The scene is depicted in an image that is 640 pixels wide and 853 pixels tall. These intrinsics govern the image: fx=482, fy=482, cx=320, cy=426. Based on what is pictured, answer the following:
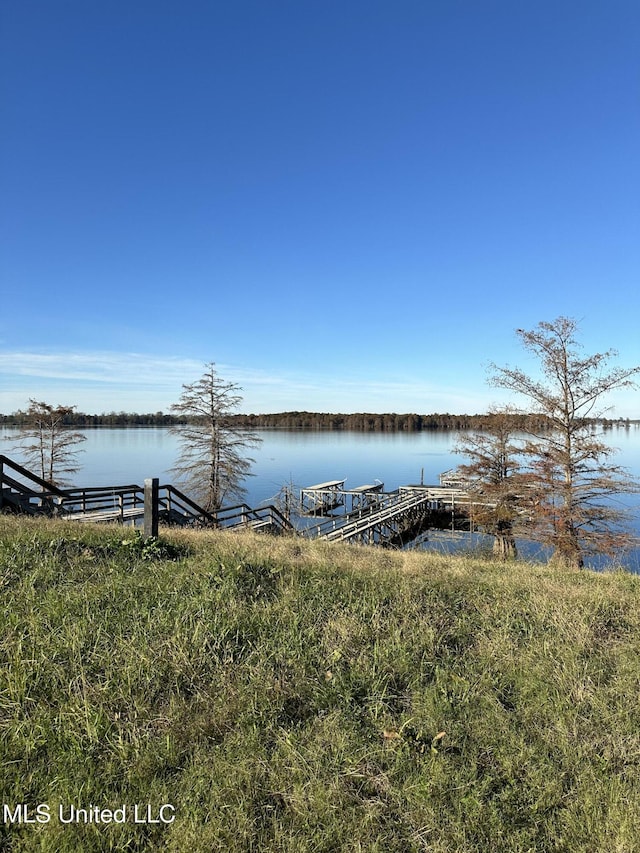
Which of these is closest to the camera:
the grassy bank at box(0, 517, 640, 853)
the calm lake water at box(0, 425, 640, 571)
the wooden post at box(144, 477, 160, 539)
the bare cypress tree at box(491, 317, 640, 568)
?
the grassy bank at box(0, 517, 640, 853)

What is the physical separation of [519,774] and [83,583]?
454 centimetres

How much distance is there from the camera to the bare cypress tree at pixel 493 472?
25.0m

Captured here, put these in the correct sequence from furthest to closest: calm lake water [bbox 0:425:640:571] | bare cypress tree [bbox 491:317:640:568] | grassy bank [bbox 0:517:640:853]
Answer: calm lake water [bbox 0:425:640:571] → bare cypress tree [bbox 491:317:640:568] → grassy bank [bbox 0:517:640:853]

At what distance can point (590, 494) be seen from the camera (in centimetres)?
1977

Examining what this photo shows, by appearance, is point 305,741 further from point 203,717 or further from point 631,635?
point 631,635

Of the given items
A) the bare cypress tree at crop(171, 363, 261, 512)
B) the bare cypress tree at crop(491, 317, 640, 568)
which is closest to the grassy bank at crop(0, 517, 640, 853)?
the bare cypress tree at crop(491, 317, 640, 568)

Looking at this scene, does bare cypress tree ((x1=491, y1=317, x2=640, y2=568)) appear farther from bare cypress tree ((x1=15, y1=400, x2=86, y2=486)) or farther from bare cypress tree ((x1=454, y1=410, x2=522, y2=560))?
bare cypress tree ((x1=15, y1=400, x2=86, y2=486))

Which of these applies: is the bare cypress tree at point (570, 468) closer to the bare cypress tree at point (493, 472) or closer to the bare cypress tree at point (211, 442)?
the bare cypress tree at point (493, 472)

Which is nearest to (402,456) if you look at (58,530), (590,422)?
(590,422)

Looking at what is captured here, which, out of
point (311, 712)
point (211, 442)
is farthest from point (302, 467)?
point (311, 712)

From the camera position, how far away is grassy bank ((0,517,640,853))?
2.72 m

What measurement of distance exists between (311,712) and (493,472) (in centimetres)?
2724

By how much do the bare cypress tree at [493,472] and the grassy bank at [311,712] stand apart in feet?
65.6

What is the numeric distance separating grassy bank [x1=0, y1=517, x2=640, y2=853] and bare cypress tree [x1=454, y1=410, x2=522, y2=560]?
19996 mm
